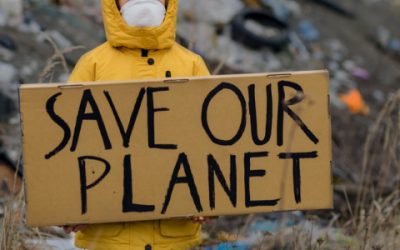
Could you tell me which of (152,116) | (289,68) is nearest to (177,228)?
(152,116)

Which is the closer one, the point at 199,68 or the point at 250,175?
the point at 250,175

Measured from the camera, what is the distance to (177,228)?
137 inches

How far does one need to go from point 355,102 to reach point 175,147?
260 inches

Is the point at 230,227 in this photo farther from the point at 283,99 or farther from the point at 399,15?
the point at 399,15

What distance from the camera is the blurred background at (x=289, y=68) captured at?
14.2ft

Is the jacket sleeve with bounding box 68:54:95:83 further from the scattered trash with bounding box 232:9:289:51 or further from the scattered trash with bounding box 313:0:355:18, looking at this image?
the scattered trash with bounding box 313:0:355:18

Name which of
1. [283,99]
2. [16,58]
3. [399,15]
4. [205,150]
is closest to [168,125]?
[205,150]

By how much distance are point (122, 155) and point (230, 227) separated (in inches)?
80.9

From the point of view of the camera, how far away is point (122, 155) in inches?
130

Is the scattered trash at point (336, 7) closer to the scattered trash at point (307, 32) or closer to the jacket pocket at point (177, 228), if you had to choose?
the scattered trash at point (307, 32)

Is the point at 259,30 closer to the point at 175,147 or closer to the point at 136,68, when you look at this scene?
the point at 136,68

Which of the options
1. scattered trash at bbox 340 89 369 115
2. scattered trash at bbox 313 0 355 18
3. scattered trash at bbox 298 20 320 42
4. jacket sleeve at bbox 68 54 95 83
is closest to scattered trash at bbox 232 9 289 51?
scattered trash at bbox 298 20 320 42

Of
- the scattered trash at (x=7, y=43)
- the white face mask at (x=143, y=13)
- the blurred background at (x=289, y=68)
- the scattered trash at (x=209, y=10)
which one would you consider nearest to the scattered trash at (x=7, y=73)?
the blurred background at (x=289, y=68)

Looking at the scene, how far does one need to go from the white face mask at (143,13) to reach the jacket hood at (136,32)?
0.02 meters
